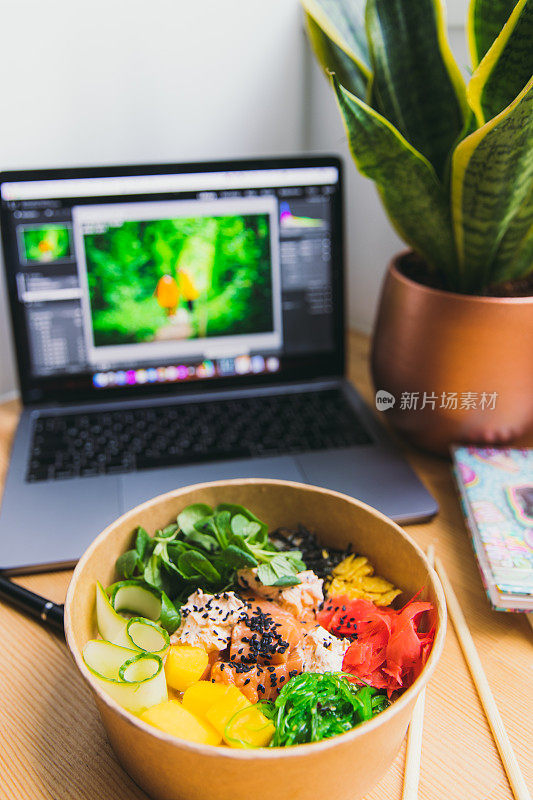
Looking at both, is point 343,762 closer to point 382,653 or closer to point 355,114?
point 382,653

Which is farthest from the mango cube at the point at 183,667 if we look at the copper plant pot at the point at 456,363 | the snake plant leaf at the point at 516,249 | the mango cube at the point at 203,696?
→ the snake plant leaf at the point at 516,249

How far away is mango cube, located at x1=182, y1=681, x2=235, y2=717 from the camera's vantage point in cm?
47

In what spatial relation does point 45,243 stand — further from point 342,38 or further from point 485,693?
point 485,693

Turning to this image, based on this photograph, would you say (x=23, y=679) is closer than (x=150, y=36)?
Yes

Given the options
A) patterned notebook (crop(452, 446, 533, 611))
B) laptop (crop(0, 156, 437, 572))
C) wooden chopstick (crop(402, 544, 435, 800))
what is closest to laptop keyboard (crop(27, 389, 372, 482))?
laptop (crop(0, 156, 437, 572))

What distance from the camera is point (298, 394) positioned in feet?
3.04

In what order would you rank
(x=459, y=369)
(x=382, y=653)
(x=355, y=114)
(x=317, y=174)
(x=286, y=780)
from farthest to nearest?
(x=317, y=174)
(x=459, y=369)
(x=355, y=114)
(x=382, y=653)
(x=286, y=780)

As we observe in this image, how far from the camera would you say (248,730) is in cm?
44

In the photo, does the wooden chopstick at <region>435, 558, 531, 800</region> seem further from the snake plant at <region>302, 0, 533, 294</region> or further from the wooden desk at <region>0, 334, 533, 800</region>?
the snake plant at <region>302, 0, 533, 294</region>

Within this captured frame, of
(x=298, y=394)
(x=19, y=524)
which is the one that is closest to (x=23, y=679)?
(x=19, y=524)

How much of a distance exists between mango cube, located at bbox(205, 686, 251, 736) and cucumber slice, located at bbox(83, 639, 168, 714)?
0.11 feet

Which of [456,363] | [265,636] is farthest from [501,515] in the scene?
[265,636]

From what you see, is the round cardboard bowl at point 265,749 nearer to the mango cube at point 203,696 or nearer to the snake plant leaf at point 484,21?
the mango cube at point 203,696

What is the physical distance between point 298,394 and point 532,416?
0.30 meters
